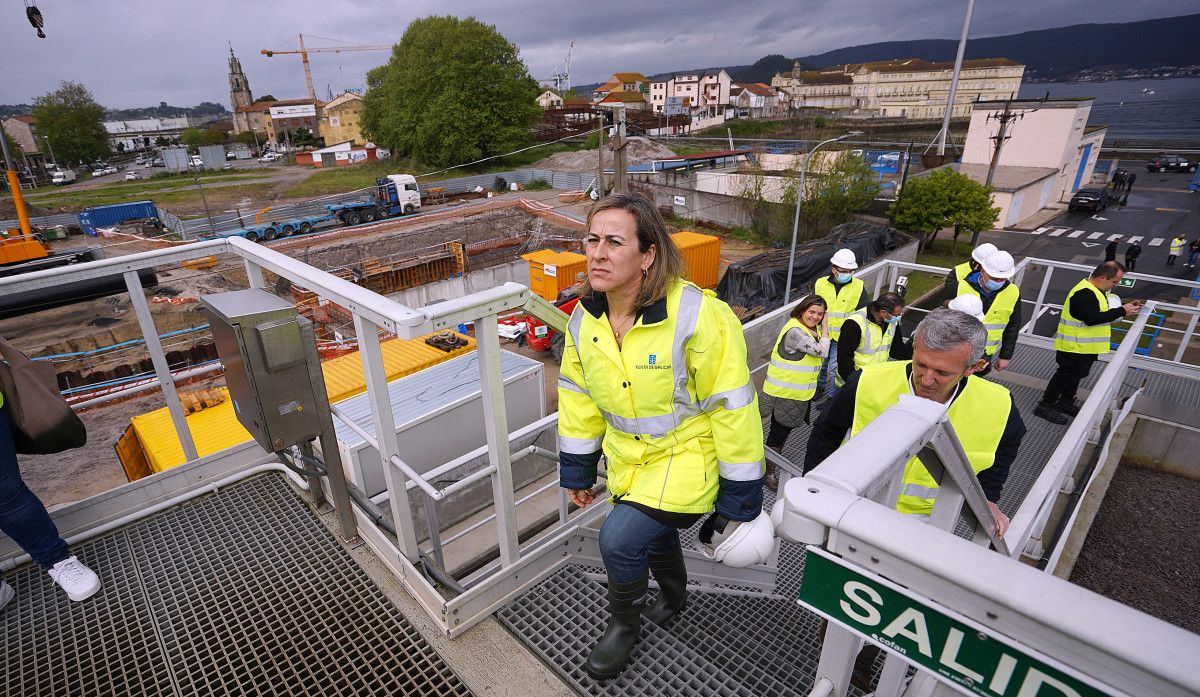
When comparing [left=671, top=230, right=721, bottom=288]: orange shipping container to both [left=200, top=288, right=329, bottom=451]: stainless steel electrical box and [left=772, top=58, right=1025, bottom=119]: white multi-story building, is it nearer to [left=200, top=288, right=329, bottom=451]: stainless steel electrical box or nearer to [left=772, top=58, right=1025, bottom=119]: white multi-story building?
[left=200, top=288, right=329, bottom=451]: stainless steel electrical box

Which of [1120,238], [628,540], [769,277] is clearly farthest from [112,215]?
[1120,238]

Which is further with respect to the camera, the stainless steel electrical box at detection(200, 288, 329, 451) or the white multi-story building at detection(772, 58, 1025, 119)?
the white multi-story building at detection(772, 58, 1025, 119)

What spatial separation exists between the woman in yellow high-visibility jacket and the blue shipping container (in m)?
44.4

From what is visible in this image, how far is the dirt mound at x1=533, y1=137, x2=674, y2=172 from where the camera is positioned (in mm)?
48906

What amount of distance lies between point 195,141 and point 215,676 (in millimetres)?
108377

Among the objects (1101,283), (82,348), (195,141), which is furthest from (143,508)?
(195,141)

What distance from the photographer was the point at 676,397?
2.15 metres

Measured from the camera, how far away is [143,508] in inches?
140

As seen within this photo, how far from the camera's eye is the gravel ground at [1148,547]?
518cm

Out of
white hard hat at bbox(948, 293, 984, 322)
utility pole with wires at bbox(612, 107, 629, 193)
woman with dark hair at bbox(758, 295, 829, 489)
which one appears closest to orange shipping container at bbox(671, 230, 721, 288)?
utility pole with wires at bbox(612, 107, 629, 193)

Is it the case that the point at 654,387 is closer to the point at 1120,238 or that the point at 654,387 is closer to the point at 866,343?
the point at 866,343

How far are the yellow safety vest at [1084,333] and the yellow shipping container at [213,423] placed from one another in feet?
24.1

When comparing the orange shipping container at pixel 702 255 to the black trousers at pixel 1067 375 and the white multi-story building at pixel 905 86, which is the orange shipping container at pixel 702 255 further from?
the white multi-story building at pixel 905 86

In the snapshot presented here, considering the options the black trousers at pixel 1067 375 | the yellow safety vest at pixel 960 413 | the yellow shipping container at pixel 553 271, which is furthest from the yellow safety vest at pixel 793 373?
the yellow shipping container at pixel 553 271
